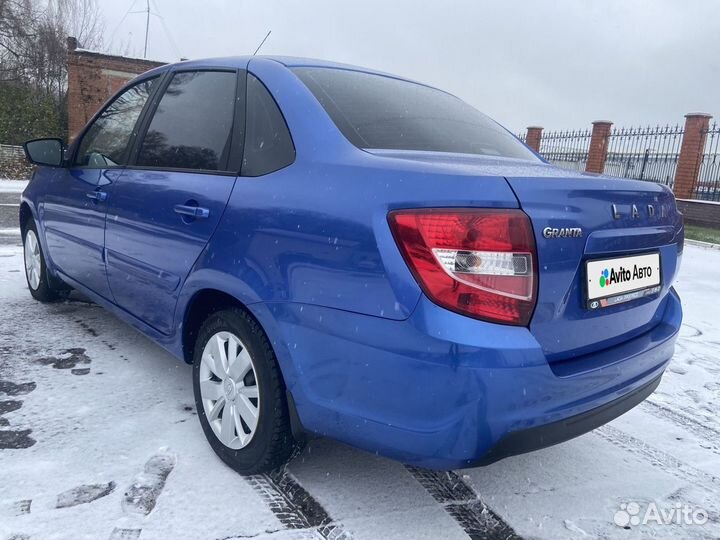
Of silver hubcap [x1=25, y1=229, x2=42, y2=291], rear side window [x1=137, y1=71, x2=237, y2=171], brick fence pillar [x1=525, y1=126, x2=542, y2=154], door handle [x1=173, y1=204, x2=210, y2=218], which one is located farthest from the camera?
brick fence pillar [x1=525, y1=126, x2=542, y2=154]

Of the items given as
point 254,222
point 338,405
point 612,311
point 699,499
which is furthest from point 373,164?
point 699,499

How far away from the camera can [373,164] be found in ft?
5.53

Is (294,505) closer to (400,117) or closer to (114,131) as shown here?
(400,117)

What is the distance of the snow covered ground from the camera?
1818mm

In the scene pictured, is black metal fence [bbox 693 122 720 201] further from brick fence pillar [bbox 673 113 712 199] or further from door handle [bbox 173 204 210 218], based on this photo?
door handle [bbox 173 204 210 218]

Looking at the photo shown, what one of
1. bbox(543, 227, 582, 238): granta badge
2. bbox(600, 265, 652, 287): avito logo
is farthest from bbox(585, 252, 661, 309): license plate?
bbox(543, 227, 582, 238): granta badge

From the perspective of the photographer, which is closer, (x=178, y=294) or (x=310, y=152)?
(x=310, y=152)

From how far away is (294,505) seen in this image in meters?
1.92

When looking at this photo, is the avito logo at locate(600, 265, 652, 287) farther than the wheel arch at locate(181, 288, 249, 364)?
No

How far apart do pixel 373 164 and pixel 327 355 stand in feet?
1.93

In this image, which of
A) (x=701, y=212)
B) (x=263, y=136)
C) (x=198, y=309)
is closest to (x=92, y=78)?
(x=701, y=212)

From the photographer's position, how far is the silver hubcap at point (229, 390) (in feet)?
6.58

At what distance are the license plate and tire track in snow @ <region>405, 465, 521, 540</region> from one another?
0.81 metres

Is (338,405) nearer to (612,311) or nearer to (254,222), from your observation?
(254,222)
